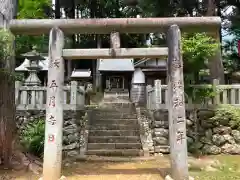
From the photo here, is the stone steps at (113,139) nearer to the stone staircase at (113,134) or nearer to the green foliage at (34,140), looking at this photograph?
the stone staircase at (113,134)

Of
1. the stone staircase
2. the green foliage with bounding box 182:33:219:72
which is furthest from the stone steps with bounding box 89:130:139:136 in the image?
the green foliage with bounding box 182:33:219:72

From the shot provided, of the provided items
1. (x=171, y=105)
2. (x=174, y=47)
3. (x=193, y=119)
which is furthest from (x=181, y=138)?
(x=193, y=119)

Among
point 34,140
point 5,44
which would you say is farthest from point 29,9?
point 5,44

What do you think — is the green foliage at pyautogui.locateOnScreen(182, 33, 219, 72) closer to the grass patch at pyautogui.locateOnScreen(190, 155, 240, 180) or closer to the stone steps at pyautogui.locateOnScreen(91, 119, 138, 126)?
the stone steps at pyautogui.locateOnScreen(91, 119, 138, 126)

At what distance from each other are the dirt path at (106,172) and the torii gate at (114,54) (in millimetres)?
794

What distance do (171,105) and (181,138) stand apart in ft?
2.56

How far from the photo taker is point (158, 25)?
24.1ft

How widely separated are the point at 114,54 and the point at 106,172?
10.2ft

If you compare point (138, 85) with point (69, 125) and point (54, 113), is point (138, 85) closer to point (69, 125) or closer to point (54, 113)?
point (69, 125)

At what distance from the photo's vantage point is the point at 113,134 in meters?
12.4

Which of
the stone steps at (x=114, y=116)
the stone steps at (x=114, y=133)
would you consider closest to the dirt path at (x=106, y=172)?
the stone steps at (x=114, y=133)

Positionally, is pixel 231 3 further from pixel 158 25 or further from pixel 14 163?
pixel 14 163

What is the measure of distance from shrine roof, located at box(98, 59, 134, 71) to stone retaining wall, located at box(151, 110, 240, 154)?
11.4 metres

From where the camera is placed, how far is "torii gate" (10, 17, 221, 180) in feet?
22.7
